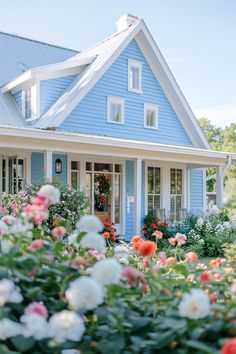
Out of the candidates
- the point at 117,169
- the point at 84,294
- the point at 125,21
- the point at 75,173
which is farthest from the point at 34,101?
the point at 84,294

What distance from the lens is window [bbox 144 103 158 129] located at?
48.2 ft

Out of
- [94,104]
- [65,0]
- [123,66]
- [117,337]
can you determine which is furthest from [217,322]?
[65,0]

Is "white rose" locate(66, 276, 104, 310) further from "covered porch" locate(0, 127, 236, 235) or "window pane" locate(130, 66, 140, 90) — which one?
"window pane" locate(130, 66, 140, 90)

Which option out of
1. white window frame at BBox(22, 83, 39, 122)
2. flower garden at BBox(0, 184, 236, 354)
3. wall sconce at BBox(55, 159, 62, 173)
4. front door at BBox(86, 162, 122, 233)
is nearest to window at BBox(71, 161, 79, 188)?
front door at BBox(86, 162, 122, 233)

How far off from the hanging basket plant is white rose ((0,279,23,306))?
11585 mm

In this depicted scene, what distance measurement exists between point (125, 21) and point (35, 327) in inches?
571

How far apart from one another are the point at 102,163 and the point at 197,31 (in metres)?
6.58

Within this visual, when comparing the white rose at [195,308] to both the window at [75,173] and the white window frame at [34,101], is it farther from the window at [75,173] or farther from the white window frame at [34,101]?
the window at [75,173]

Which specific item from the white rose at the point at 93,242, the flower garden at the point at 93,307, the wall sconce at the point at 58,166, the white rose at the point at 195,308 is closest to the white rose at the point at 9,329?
the flower garden at the point at 93,307

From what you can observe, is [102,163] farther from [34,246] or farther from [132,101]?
[34,246]

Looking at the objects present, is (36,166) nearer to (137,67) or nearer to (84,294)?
(137,67)

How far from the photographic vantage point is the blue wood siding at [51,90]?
12.6 meters

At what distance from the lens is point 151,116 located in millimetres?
14898

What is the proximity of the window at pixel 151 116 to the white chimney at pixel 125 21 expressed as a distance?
278cm
